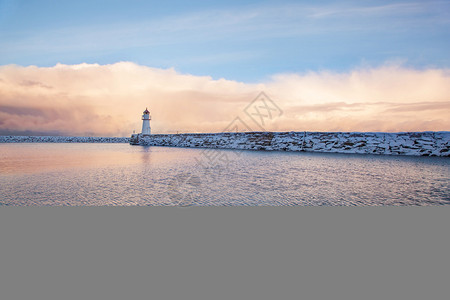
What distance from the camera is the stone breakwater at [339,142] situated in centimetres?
1644

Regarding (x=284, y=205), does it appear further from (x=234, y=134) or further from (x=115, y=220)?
(x=234, y=134)

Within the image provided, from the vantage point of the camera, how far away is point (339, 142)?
20.4 m

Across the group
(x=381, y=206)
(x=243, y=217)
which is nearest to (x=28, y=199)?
(x=243, y=217)

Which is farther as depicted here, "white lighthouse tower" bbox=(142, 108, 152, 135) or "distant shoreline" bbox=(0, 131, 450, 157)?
"white lighthouse tower" bbox=(142, 108, 152, 135)

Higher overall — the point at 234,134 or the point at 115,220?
the point at 234,134

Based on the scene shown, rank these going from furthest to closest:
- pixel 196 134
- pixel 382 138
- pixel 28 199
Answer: pixel 196 134 → pixel 382 138 → pixel 28 199

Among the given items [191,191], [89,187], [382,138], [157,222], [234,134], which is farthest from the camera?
[234,134]

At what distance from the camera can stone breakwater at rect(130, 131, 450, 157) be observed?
53.9 ft

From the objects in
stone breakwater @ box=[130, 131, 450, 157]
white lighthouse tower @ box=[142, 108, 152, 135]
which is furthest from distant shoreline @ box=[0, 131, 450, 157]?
white lighthouse tower @ box=[142, 108, 152, 135]

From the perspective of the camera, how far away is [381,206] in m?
4.15

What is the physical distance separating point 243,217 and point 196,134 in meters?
31.6

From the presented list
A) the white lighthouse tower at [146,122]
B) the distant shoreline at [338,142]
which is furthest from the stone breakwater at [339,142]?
the white lighthouse tower at [146,122]

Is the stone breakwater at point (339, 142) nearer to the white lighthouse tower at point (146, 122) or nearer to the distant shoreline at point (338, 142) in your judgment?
the distant shoreline at point (338, 142)

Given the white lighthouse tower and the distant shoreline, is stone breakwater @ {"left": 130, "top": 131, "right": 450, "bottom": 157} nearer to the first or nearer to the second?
the distant shoreline
